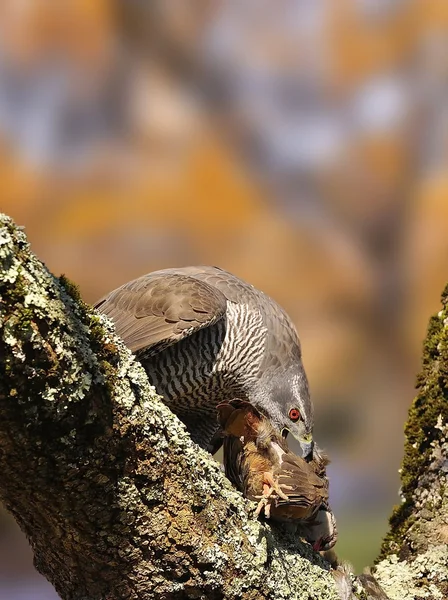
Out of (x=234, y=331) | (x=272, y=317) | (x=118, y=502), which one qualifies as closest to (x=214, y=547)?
(x=118, y=502)

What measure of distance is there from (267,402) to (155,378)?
53cm

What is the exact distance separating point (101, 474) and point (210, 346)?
1.69 meters

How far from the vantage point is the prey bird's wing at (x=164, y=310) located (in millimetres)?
2697

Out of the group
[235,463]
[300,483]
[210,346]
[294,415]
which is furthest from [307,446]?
[300,483]

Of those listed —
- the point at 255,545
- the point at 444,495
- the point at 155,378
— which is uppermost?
the point at 155,378

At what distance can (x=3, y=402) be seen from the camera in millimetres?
1094

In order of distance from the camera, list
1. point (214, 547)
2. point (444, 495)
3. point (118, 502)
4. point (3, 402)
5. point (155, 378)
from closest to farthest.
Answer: point (3, 402), point (118, 502), point (214, 547), point (444, 495), point (155, 378)

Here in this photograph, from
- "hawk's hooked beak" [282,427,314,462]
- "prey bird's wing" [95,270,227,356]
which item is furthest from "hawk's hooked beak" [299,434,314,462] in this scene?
"prey bird's wing" [95,270,227,356]

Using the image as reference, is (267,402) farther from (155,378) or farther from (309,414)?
(155,378)

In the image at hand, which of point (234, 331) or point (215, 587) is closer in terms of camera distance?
point (215, 587)

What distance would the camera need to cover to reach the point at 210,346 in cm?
294

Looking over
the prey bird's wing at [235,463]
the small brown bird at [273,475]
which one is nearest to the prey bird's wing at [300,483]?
the small brown bird at [273,475]

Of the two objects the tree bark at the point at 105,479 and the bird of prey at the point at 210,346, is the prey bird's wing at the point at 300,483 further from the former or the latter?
the bird of prey at the point at 210,346

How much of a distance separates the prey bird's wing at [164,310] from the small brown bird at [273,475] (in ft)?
2.38
